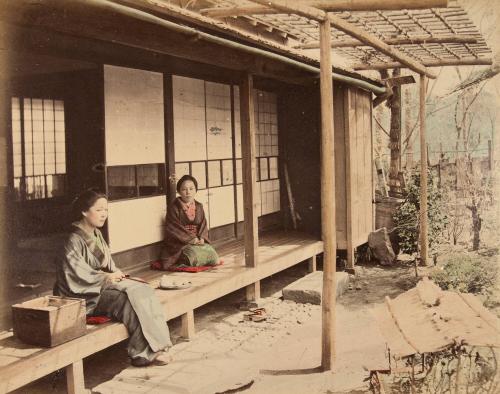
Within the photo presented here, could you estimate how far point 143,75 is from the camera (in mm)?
7820

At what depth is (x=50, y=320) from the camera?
4891 millimetres

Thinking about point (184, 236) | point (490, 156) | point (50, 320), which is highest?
point (490, 156)

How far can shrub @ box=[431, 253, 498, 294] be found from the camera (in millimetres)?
8008

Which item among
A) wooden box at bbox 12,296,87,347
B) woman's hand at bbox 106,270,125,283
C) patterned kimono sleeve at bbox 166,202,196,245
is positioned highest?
patterned kimono sleeve at bbox 166,202,196,245

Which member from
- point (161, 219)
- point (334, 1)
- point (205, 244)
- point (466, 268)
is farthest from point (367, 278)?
point (334, 1)

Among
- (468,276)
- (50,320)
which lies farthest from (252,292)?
(50,320)

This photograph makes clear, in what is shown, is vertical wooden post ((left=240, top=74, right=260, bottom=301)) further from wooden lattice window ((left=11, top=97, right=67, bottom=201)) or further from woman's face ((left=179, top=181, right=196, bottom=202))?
wooden lattice window ((left=11, top=97, right=67, bottom=201))

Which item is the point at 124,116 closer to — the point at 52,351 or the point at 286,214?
the point at 52,351

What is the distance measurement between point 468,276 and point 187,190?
4.32 metres

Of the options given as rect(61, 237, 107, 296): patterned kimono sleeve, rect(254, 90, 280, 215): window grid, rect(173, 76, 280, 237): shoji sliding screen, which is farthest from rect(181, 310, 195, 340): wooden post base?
rect(254, 90, 280, 215): window grid

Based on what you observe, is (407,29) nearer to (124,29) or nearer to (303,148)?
(303,148)

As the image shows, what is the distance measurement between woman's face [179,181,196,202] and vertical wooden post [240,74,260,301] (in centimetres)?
76

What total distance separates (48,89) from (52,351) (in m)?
4.53

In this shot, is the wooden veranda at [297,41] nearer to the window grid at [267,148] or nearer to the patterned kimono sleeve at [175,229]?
the patterned kimono sleeve at [175,229]
